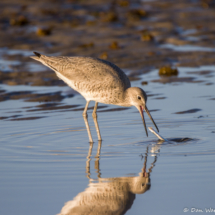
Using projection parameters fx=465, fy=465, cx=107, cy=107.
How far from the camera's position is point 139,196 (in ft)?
15.4

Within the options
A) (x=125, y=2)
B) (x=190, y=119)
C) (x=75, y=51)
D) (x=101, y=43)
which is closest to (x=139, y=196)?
(x=190, y=119)

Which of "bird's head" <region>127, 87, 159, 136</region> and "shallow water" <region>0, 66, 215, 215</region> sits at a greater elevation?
"bird's head" <region>127, 87, 159, 136</region>

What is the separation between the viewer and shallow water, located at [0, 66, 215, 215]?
461 centimetres

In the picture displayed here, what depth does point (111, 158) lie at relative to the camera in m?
5.96

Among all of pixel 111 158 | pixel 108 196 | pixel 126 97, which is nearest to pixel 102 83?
pixel 126 97

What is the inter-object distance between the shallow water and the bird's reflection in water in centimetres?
1

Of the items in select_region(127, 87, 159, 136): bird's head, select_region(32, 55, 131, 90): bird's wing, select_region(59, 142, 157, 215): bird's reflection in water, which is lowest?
select_region(59, 142, 157, 215): bird's reflection in water

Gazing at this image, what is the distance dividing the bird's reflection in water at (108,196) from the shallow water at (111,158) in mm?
12

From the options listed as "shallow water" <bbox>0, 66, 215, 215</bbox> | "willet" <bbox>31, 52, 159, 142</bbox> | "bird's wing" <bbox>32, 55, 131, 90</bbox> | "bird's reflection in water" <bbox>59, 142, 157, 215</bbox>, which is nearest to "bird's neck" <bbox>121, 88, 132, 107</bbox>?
"willet" <bbox>31, 52, 159, 142</bbox>

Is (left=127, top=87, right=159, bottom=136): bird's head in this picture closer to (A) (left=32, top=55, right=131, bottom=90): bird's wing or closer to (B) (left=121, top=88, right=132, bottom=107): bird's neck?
(B) (left=121, top=88, right=132, bottom=107): bird's neck

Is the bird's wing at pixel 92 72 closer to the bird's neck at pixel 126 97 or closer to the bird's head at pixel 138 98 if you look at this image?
the bird's neck at pixel 126 97

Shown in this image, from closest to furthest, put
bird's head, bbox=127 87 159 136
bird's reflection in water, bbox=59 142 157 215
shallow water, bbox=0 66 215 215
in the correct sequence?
bird's reflection in water, bbox=59 142 157 215, shallow water, bbox=0 66 215 215, bird's head, bbox=127 87 159 136

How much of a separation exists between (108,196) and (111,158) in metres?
1.25

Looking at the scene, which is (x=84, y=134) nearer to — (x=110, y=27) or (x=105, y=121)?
(x=105, y=121)
